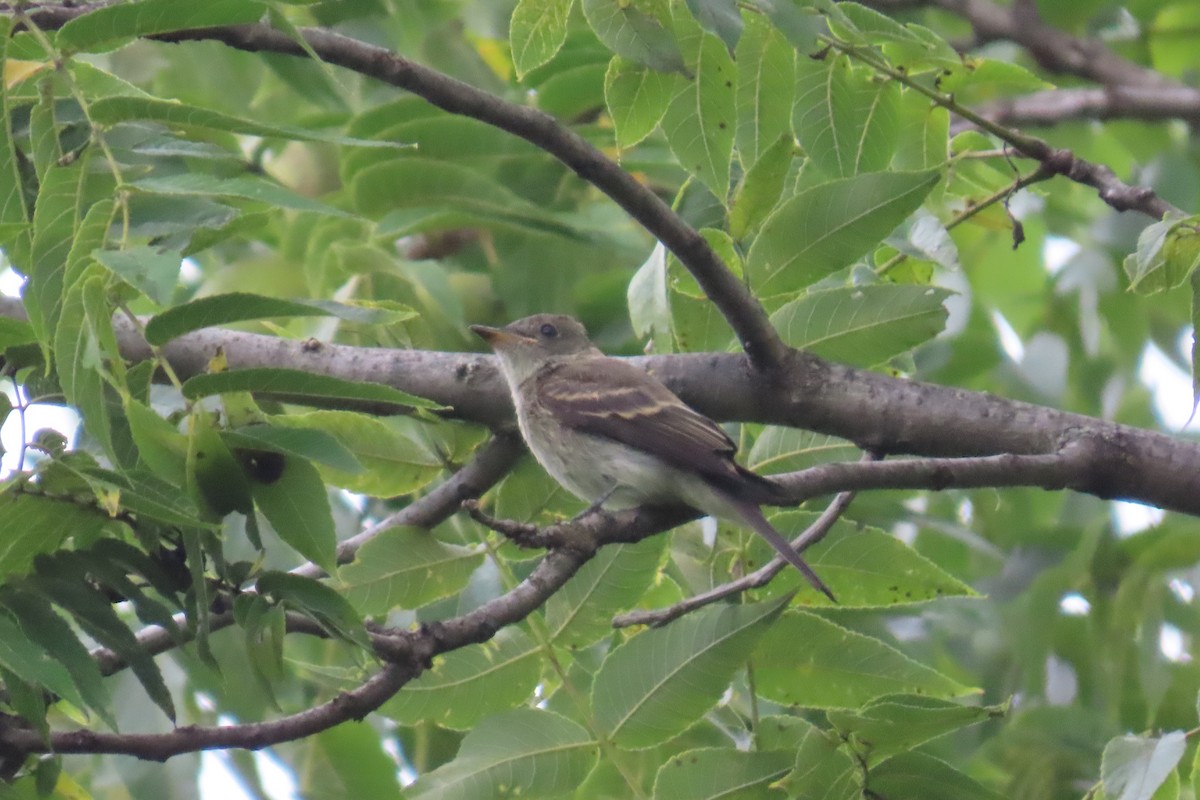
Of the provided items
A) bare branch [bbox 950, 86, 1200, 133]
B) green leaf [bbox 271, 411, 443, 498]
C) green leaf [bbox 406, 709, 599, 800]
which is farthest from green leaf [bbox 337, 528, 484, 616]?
bare branch [bbox 950, 86, 1200, 133]

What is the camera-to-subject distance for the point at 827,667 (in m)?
3.56

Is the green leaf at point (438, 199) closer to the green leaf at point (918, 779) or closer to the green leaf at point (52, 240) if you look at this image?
the green leaf at point (52, 240)

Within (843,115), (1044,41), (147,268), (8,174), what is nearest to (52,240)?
(8,174)

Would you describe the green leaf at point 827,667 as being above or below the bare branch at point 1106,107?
below

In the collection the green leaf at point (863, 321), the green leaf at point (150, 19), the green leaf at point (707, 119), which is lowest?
the green leaf at point (863, 321)

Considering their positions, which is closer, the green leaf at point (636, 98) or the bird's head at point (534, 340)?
the green leaf at point (636, 98)

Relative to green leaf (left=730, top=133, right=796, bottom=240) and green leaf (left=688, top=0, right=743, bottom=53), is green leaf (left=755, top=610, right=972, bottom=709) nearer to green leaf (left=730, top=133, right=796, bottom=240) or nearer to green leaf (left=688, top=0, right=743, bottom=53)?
green leaf (left=730, top=133, right=796, bottom=240)

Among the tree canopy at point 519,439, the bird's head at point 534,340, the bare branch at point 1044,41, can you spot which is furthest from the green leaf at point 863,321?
the bare branch at point 1044,41

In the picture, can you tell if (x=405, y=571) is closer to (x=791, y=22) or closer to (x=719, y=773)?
(x=719, y=773)

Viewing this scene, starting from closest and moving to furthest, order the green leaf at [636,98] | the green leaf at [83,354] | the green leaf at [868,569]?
1. the green leaf at [83,354]
2. the green leaf at [636,98]
3. the green leaf at [868,569]

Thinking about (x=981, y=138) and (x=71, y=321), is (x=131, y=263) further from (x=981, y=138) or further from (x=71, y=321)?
(x=981, y=138)

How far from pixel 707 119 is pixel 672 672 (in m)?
1.42

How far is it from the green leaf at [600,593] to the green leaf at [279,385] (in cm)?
109

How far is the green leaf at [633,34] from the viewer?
324 cm
